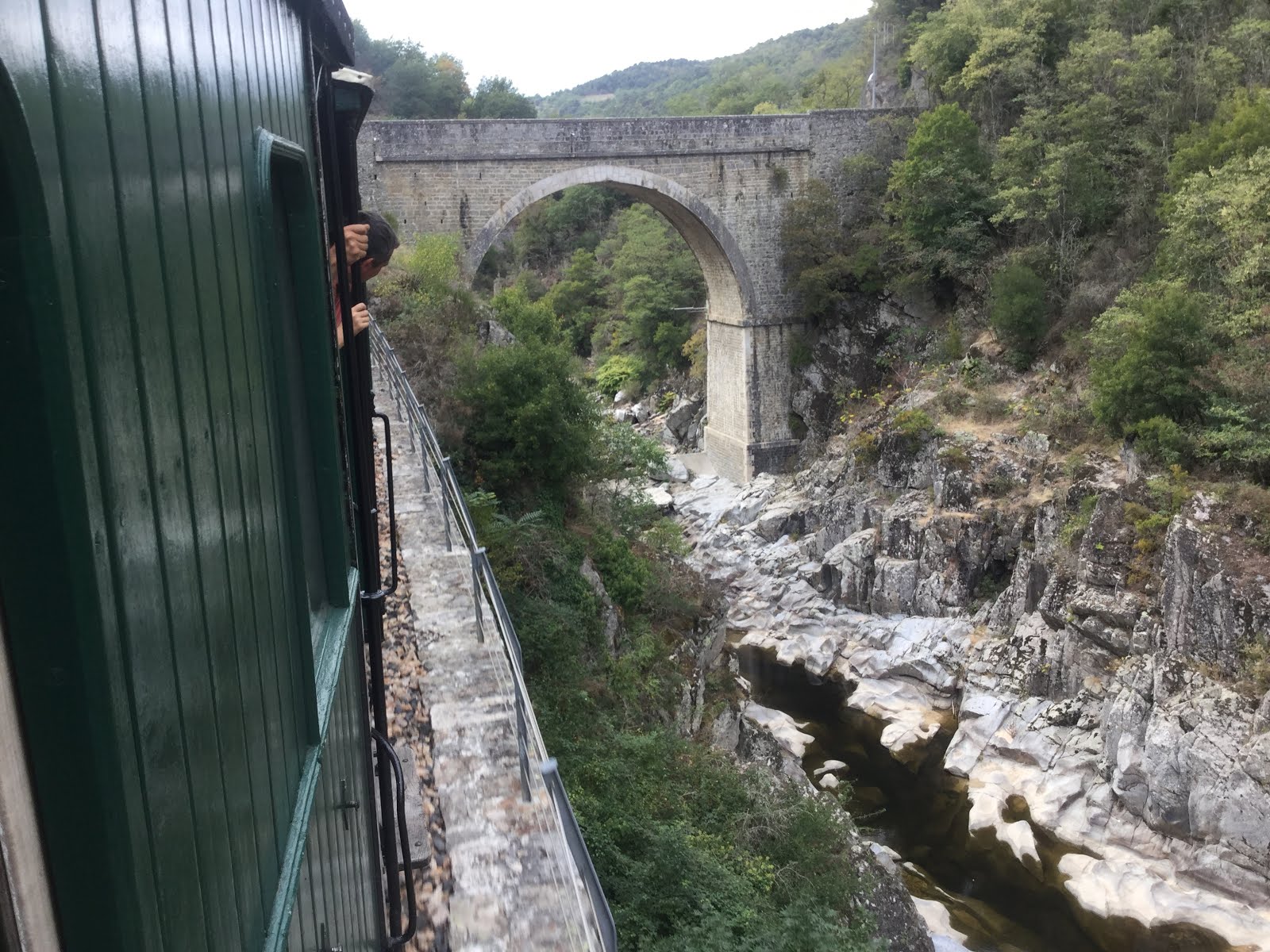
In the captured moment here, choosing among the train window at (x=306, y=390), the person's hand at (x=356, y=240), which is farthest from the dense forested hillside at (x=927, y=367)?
the person's hand at (x=356, y=240)

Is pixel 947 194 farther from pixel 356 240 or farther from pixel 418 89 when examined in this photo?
pixel 418 89

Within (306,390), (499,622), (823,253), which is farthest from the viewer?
(823,253)

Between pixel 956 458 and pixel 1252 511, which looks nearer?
pixel 1252 511

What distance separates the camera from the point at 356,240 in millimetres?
2848

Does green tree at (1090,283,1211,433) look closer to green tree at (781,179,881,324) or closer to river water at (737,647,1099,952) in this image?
river water at (737,647,1099,952)

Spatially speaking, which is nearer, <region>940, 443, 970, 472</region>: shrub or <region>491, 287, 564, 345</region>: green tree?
<region>491, 287, 564, 345</region>: green tree

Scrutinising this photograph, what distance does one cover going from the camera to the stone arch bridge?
637 inches

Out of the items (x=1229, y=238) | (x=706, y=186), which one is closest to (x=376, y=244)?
(x=1229, y=238)

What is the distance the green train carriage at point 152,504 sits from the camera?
70cm

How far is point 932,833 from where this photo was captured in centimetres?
977

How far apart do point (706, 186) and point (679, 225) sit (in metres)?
1.31

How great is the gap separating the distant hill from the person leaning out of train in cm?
3058

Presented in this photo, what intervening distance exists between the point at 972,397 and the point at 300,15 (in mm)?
14118

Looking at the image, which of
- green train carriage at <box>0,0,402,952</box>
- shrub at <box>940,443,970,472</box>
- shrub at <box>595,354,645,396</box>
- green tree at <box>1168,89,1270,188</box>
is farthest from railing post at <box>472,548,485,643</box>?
shrub at <box>595,354,645,396</box>
